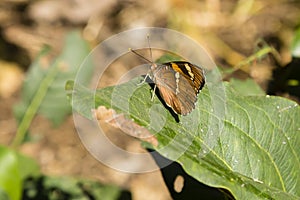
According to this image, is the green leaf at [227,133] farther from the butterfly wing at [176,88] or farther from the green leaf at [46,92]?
the green leaf at [46,92]

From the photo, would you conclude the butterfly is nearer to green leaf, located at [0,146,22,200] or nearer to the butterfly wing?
the butterfly wing

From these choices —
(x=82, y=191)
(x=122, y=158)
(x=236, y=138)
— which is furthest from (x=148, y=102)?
(x=122, y=158)

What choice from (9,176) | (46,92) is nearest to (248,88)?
(9,176)

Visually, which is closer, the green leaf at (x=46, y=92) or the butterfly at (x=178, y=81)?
the butterfly at (x=178, y=81)

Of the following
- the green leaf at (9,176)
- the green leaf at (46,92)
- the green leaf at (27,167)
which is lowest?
the green leaf at (27,167)

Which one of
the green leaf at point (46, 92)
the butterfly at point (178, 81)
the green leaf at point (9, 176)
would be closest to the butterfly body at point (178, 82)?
the butterfly at point (178, 81)

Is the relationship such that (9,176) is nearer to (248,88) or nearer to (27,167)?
(27,167)
